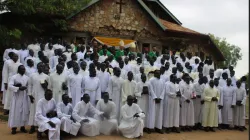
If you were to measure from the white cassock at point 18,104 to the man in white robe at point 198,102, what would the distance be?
17.8ft

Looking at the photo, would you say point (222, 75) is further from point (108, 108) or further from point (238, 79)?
point (108, 108)

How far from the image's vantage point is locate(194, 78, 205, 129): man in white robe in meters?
11.3

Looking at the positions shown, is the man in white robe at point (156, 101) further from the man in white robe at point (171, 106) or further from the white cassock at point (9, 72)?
the white cassock at point (9, 72)

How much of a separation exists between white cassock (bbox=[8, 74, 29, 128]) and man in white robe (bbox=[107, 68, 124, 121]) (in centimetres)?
244

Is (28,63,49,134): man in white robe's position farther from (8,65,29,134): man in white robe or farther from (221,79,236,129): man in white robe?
(221,79,236,129): man in white robe

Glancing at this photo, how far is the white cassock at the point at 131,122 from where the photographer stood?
30.2 feet

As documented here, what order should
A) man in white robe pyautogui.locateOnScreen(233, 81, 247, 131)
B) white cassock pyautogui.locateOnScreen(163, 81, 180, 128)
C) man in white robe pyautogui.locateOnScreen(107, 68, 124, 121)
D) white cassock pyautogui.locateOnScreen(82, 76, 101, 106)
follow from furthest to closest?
man in white robe pyautogui.locateOnScreen(233, 81, 247, 131)
white cassock pyautogui.locateOnScreen(163, 81, 180, 128)
man in white robe pyautogui.locateOnScreen(107, 68, 124, 121)
white cassock pyautogui.locateOnScreen(82, 76, 101, 106)

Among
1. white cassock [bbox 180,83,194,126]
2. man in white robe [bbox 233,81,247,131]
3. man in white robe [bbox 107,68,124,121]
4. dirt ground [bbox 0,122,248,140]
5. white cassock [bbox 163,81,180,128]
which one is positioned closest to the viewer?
dirt ground [bbox 0,122,248,140]

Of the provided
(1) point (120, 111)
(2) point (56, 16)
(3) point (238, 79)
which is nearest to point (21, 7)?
(2) point (56, 16)

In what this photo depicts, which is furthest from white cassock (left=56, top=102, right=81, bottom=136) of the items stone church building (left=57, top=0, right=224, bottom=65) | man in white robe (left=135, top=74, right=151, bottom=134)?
stone church building (left=57, top=0, right=224, bottom=65)

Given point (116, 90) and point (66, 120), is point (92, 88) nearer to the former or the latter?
point (116, 90)

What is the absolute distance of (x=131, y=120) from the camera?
9.42m

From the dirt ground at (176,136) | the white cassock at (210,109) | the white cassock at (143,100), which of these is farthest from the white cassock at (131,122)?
the white cassock at (210,109)

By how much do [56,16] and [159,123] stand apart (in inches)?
373
